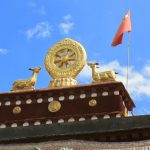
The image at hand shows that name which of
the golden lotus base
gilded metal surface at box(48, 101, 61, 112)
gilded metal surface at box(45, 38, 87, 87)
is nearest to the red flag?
gilded metal surface at box(45, 38, 87, 87)

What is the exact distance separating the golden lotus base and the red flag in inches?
131

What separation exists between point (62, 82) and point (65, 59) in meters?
1.81

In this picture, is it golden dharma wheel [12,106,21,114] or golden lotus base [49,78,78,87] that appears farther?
golden lotus base [49,78,78,87]

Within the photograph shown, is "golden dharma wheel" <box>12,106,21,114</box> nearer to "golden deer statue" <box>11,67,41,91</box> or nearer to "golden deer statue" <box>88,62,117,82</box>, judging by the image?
"golden deer statue" <box>11,67,41,91</box>

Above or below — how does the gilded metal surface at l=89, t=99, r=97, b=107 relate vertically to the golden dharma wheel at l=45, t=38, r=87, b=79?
below

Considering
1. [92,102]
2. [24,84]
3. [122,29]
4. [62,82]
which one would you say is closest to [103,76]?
[92,102]

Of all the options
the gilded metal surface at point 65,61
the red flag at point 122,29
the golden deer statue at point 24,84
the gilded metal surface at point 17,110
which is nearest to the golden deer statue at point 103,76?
the gilded metal surface at point 65,61

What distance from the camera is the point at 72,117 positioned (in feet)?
86.3

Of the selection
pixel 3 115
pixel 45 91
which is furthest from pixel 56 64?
pixel 3 115

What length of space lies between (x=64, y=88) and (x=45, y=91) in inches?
42.5

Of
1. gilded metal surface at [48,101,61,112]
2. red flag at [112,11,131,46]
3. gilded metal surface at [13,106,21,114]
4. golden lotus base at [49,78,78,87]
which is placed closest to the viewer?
gilded metal surface at [48,101,61,112]

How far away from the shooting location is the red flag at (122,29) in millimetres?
28891

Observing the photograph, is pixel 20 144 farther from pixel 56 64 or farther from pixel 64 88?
pixel 56 64

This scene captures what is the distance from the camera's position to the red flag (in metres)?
28.9
